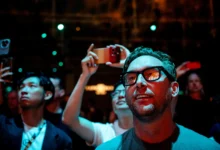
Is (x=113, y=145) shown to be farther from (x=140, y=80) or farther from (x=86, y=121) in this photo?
(x=86, y=121)

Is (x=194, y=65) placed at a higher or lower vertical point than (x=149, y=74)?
higher

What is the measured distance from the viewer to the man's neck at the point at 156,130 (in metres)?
1.74

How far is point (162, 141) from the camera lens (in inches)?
68.2

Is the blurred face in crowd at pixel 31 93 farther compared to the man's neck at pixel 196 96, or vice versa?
the man's neck at pixel 196 96

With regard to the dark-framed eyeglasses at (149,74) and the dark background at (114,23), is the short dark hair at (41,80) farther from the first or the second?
the dark background at (114,23)

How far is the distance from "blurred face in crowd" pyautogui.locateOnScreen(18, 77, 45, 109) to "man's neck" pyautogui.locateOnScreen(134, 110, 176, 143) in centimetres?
186

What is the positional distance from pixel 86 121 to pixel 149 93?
52.9 inches

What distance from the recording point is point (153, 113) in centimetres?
170

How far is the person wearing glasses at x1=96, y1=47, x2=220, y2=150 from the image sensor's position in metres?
1.70

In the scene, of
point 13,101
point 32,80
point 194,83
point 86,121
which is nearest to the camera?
point 86,121

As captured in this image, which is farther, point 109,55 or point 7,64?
point 7,64

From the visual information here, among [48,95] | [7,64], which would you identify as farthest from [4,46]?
[48,95]

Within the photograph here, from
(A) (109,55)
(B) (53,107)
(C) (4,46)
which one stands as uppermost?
(C) (4,46)

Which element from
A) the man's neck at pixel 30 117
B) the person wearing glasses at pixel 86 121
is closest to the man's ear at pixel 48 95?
the man's neck at pixel 30 117
